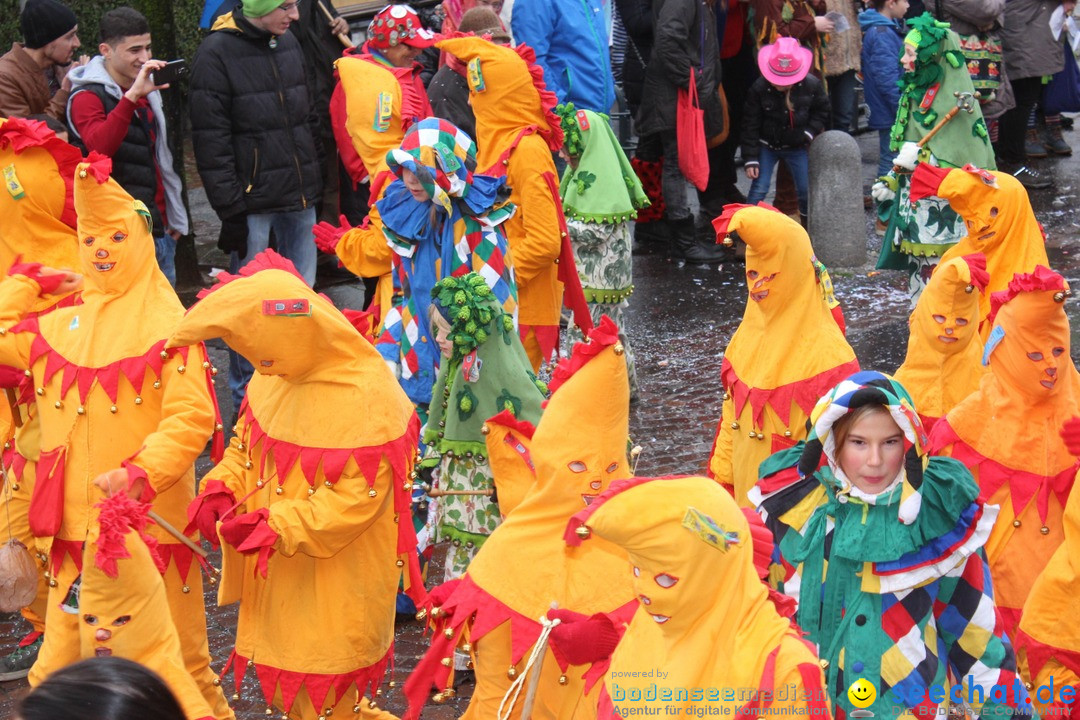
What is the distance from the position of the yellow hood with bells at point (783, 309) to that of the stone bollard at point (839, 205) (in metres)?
5.81

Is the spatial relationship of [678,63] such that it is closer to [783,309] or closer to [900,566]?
[783,309]

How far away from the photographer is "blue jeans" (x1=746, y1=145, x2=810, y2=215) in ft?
39.9

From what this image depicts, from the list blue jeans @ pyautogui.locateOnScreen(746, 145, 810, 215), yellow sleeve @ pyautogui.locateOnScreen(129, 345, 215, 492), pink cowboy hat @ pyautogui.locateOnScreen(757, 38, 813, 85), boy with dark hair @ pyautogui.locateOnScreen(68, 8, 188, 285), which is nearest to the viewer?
yellow sleeve @ pyautogui.locateOnScreen(129, 345, 215, 492)

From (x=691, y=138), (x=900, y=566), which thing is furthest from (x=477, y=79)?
(x=900, y=566)

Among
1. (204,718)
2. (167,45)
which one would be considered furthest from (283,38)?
(204,718)

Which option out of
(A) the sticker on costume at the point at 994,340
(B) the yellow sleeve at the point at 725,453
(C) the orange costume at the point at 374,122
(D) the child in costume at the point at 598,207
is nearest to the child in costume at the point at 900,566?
(A) the sticker on costume at the point at 994,340

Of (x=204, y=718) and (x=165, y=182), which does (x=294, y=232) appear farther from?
(x=204, y=718)

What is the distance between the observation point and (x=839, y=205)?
39.1 ft

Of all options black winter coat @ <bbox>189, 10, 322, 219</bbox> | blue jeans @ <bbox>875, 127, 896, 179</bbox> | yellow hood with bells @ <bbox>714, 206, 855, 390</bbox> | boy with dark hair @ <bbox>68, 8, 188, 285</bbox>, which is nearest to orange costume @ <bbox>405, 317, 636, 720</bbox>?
yellow hood with bells @ <bbox>714, 206, 855, 390</bbox>

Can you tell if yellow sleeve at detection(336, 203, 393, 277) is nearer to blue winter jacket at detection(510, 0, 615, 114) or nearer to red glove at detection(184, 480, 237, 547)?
red glove at detection(184, 480, 237, 547)

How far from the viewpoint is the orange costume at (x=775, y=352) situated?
606cm

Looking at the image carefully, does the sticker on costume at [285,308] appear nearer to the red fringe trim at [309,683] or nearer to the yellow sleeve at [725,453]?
the red fringe trim at [309,683]

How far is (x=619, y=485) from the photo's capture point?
12.5 feet

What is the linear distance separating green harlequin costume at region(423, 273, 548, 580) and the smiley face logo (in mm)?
1828
